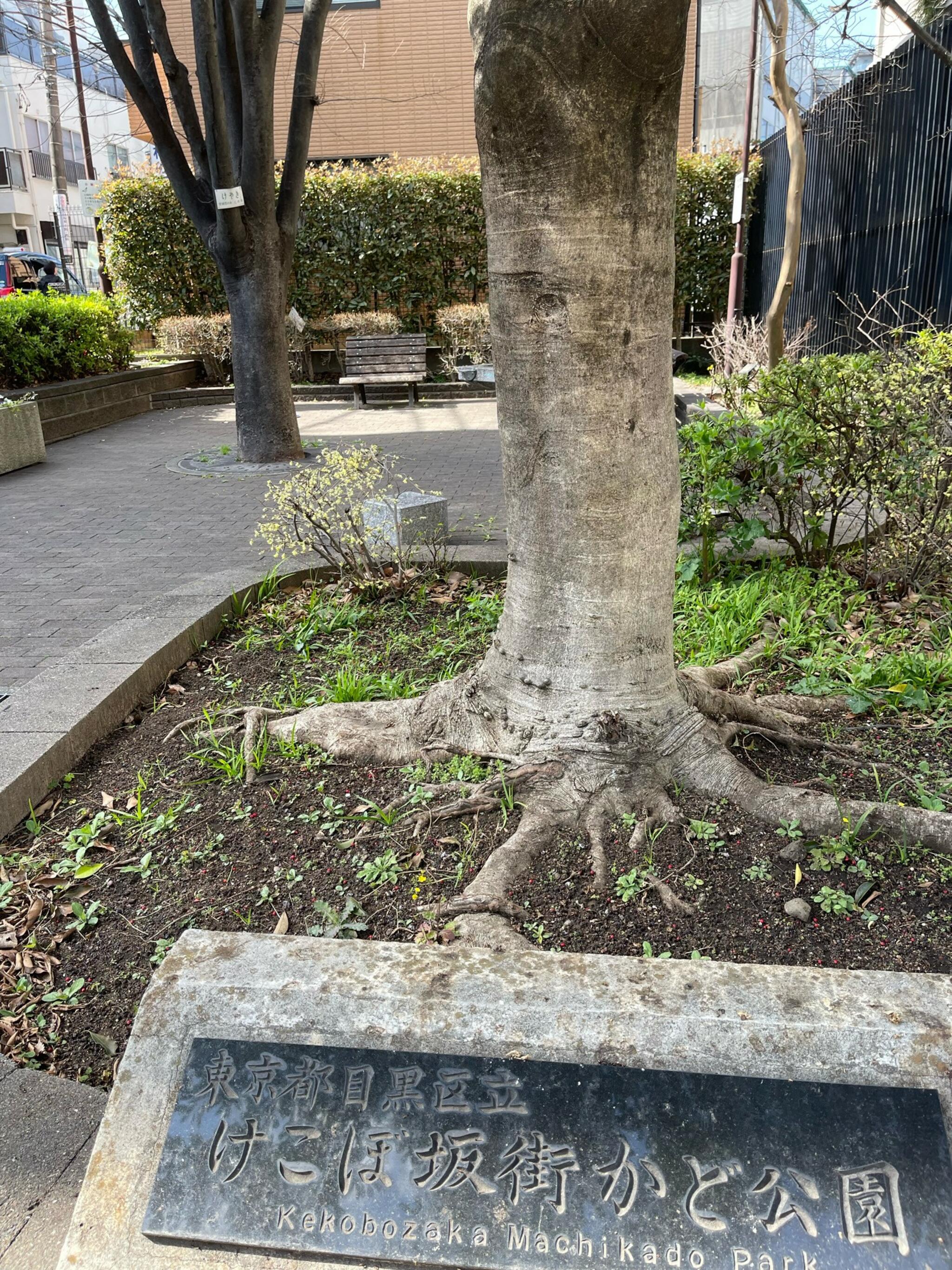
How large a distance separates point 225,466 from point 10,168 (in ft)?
155

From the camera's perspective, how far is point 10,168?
47406 mm

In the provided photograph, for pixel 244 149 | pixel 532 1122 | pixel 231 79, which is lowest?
pixel 532 1122

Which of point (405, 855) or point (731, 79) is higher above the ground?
point (731, 79)

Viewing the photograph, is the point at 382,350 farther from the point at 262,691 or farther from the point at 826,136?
the point at 262,691

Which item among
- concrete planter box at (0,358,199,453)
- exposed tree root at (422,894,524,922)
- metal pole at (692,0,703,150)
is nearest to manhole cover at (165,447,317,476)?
concrete planter box at (0,358,199,453)

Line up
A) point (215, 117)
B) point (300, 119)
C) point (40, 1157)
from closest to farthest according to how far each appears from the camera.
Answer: point (40, 1157) → point (215, 117) → point (300, 119)

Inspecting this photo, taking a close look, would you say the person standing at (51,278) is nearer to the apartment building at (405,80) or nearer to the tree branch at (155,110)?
the apartment building at (405,80)

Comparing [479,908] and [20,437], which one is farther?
[20,437]

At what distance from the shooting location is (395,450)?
10789 millimetres

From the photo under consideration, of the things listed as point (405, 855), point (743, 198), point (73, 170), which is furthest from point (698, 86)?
point (73, 170)

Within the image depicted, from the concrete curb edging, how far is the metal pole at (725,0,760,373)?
962 cm

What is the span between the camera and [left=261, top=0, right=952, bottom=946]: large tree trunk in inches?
92.8

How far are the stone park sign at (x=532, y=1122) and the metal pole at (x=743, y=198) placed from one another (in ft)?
39.0

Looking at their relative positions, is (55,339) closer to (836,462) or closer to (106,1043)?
(836,462)
